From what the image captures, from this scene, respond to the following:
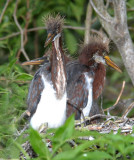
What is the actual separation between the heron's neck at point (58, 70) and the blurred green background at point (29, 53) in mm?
369

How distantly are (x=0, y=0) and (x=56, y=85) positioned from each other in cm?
216

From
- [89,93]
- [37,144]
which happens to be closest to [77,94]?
[89,93]

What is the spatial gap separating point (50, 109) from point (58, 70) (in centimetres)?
33

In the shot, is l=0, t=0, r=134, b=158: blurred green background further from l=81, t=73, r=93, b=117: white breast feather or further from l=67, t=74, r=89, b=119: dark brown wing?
l=81, t=73, r=93, b=117: white breast feather

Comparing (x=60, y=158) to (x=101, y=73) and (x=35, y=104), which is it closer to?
(x=35, y=104)

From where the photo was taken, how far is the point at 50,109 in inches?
125

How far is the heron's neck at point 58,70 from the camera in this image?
10.4ft

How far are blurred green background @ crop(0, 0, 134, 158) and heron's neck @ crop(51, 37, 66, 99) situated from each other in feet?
1.21

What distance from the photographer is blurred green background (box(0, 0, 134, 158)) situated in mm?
2977

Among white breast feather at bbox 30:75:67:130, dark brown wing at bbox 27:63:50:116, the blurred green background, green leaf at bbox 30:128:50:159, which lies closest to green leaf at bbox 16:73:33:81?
the blurred green background

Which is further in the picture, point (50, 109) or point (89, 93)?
point (89, 93)

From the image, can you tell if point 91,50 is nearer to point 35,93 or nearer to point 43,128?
point 35,93

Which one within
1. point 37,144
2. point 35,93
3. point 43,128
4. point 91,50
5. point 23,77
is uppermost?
point 91,50

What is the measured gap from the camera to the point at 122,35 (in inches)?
138
